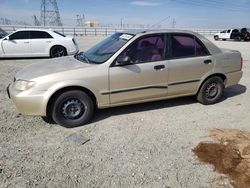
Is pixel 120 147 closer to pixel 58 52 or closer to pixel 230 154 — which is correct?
pixel 230 154

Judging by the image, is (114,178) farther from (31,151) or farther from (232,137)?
(232,137)

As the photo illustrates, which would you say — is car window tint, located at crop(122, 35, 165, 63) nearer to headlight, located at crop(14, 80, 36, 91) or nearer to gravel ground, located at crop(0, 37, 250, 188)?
gravel ground, located at crop(0, 37, 250, 188)

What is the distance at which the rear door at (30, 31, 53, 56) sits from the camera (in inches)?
444

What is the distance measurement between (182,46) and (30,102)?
3.05m

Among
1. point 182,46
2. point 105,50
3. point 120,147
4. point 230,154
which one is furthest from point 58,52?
point 230,154


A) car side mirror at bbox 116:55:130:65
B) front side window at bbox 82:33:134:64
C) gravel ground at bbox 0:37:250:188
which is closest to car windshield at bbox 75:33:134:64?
front side window at bbox 82:33:134:64

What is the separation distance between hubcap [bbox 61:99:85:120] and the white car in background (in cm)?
755

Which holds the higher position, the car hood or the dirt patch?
the car hood

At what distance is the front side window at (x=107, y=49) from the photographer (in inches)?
183

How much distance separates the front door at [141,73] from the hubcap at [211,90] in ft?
3.73

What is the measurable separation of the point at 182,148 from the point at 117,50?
80.1 inches

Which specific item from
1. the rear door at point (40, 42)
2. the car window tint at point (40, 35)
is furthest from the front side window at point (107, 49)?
the car window tint at point (40, 35)

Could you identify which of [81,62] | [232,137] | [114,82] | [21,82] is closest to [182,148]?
[232,137]

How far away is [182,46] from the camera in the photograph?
5086 mm
